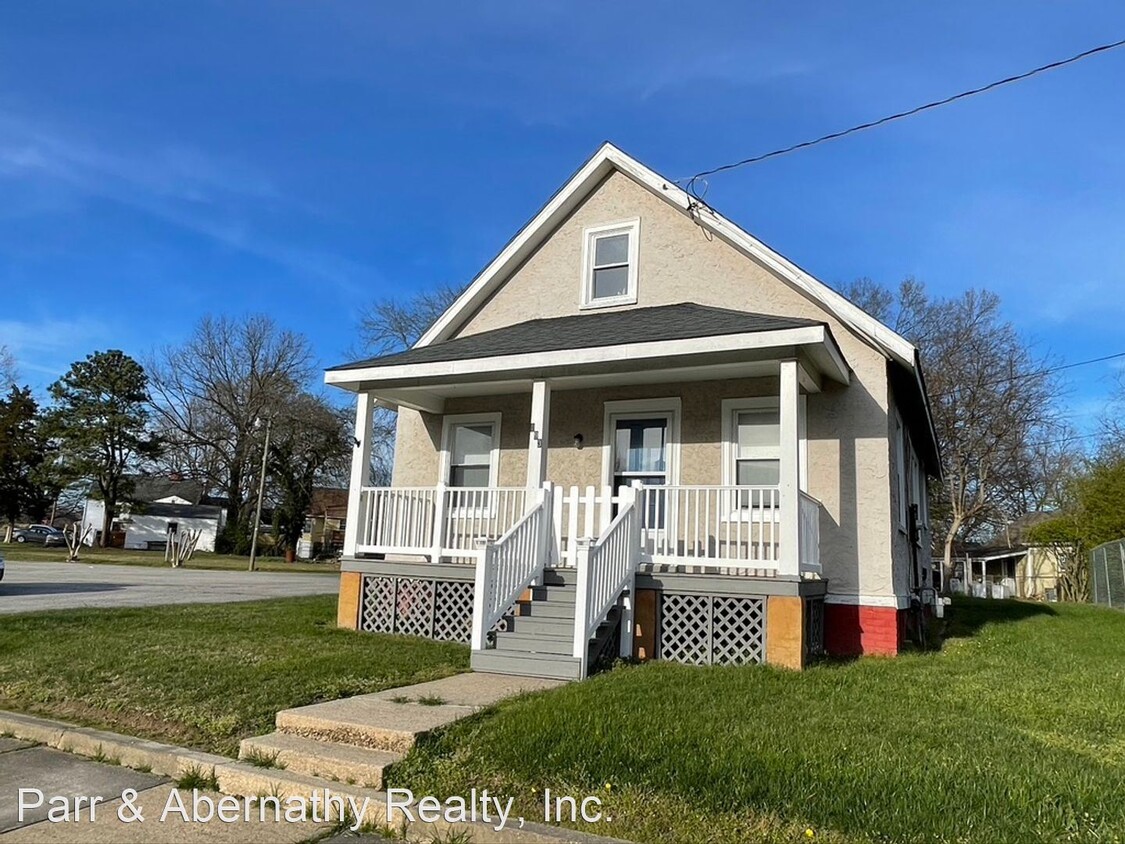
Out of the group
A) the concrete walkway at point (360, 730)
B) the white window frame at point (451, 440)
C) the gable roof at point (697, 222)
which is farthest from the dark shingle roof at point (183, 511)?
the concrete walkway at point (360, 730)

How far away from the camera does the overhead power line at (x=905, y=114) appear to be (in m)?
7.41

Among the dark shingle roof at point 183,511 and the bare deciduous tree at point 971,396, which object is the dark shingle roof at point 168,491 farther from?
the bare deciduous tree at point 971,396

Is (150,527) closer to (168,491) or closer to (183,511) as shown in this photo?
(183,511)

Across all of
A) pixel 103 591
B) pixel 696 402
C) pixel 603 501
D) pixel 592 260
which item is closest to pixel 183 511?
pixel 103 591

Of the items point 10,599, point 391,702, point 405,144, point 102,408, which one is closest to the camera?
point 391,702

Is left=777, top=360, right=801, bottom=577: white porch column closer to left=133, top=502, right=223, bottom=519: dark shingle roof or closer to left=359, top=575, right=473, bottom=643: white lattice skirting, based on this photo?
left=359, top=575, right=473, bottom=643: white lattice skirting

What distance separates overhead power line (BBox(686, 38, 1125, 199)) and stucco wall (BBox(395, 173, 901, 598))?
941 millimetres

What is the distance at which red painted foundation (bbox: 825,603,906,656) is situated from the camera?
9062mm

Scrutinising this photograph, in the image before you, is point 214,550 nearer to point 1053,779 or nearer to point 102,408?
point 102,408

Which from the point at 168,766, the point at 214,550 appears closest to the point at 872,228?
the point at 168,766

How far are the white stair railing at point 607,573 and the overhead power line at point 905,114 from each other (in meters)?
4.79

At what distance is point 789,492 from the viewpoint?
26.0 feet

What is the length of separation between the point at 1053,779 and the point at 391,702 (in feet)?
13.7

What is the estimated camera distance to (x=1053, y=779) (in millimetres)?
4188
